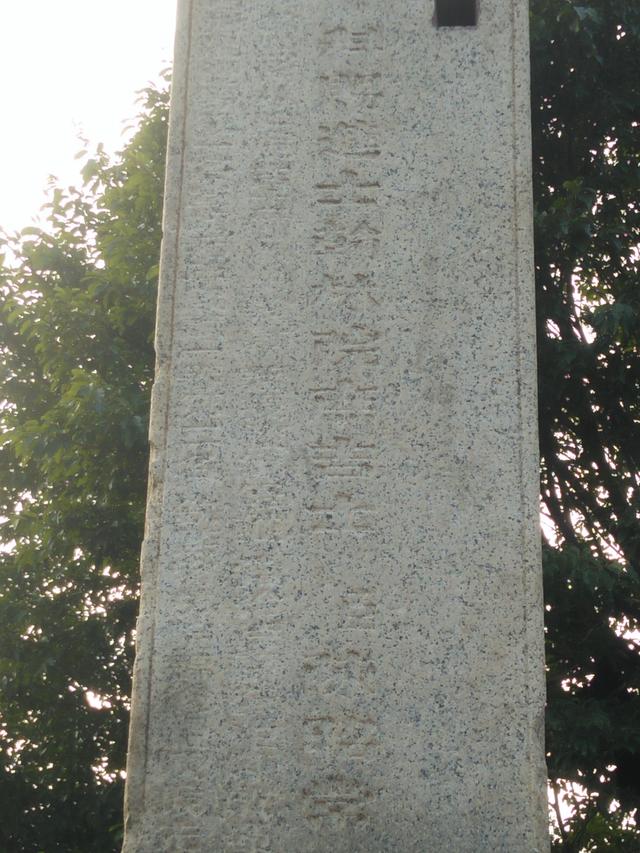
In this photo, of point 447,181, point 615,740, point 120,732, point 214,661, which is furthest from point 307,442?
point 120,732

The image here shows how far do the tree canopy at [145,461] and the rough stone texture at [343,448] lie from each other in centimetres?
283

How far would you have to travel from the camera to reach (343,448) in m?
2.62

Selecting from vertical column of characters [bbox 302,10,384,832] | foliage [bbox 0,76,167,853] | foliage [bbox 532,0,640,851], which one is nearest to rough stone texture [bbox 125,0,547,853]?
vertical column of characters [bbox 302,10,384,832]

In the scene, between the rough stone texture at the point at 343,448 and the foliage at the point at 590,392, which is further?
the foliage at the point at 590,392

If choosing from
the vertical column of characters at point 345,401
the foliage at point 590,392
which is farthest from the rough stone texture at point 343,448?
the foliage at point 590,392

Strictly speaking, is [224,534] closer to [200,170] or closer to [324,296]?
[324,296]

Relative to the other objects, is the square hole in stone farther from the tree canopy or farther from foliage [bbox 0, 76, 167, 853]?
foliage [bbox 0, 76, 167, 853]

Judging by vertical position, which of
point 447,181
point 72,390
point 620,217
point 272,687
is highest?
point 620,217

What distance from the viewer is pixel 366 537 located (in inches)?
101

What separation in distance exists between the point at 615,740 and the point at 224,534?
10.8ft

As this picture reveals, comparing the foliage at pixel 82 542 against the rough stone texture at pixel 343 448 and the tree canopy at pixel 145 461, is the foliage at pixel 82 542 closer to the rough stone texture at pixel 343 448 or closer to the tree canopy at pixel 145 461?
the tree canopy at pixel 145 461

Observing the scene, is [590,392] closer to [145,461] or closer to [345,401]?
[145,461]

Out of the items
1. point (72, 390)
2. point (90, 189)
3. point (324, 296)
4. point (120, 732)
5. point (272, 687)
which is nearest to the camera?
point (272, 687)

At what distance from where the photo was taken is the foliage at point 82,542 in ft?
20.0
